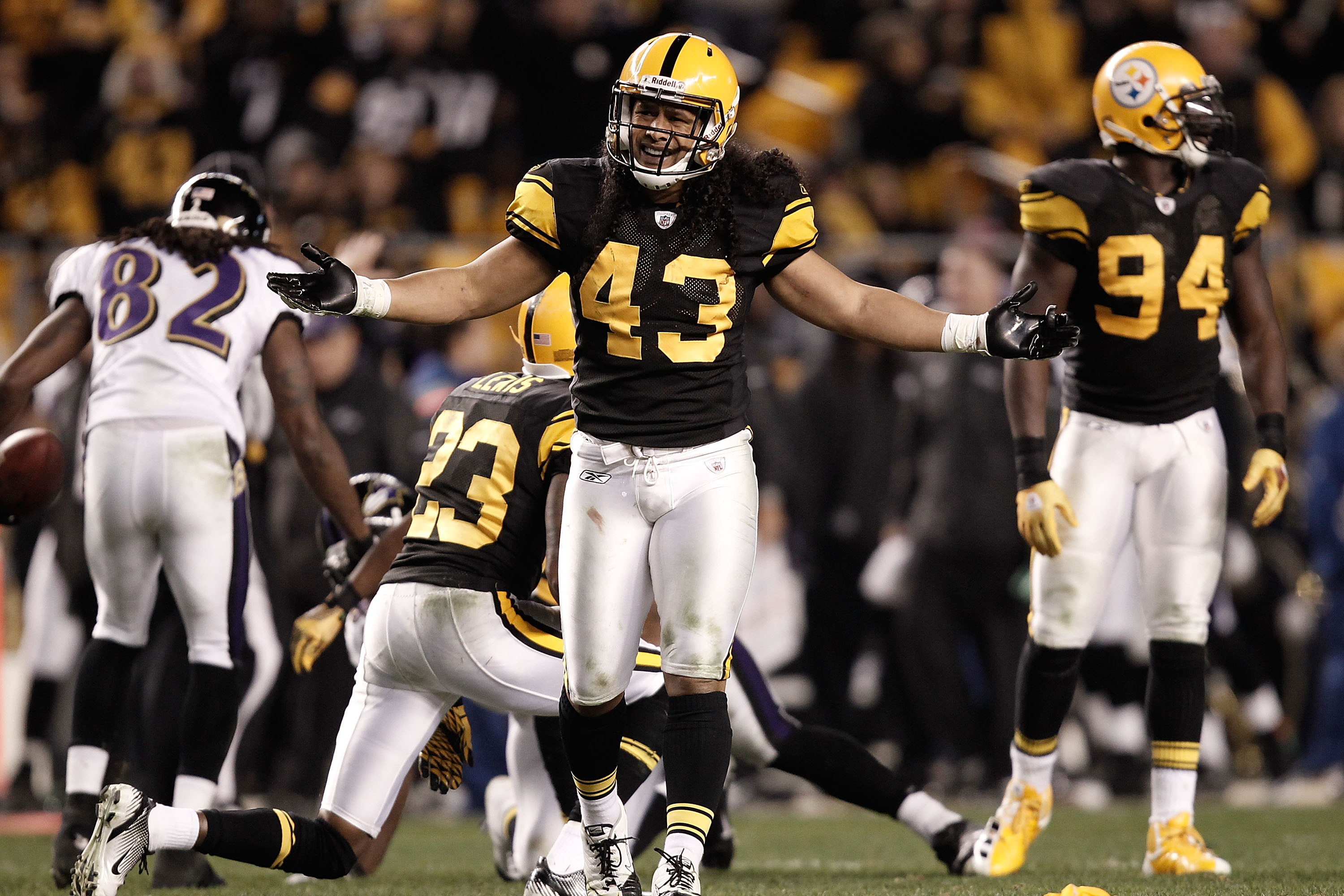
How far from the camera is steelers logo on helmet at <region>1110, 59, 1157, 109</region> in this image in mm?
4941

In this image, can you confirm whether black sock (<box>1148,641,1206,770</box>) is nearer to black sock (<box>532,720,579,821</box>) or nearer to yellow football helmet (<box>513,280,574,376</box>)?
black sock (<box>532,720,579,821</box>)

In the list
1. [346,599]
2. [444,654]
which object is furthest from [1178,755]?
[346,599]

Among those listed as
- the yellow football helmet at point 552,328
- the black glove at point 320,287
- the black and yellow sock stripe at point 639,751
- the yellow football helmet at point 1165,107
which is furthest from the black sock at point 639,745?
the yellow football helmet at point 1165,107

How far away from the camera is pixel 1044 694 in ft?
16.5

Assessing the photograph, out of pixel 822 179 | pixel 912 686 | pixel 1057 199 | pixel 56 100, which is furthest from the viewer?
pixel 56 100

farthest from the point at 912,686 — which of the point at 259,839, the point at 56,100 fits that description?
the point at 56,100

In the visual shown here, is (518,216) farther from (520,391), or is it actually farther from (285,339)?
(285,339)

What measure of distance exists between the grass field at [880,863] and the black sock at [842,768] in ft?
0.74

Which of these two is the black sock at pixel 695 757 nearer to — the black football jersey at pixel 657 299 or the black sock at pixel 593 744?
the black sock at pixel 593 744

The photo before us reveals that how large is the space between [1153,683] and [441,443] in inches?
85.4

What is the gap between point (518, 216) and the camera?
3.89 meters

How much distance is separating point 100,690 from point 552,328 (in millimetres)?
1672

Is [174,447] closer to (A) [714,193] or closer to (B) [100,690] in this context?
(B) [100,690]

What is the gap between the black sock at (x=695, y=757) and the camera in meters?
3.70
